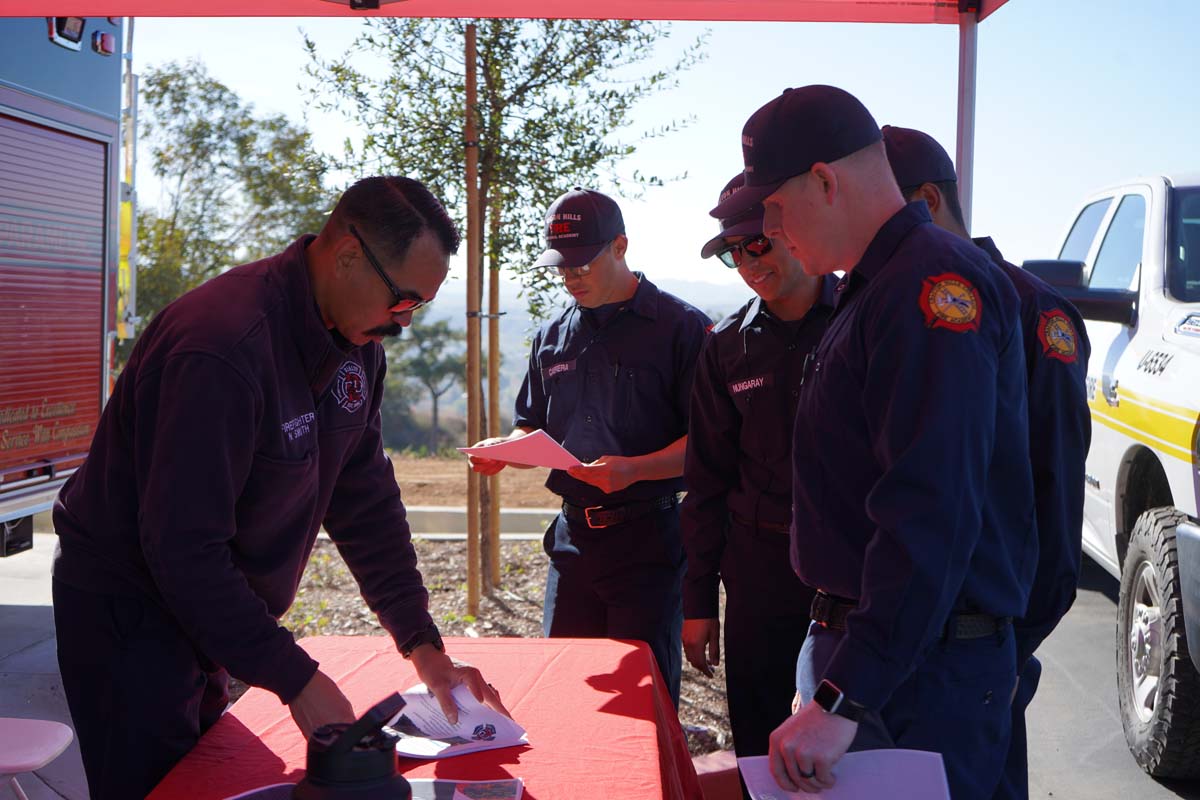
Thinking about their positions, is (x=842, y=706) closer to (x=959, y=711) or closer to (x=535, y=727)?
(x=959, y=711)

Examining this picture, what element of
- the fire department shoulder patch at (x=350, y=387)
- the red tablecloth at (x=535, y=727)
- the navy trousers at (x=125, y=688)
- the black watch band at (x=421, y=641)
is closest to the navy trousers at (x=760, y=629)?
the red tablecloth at (x=535, y=727)

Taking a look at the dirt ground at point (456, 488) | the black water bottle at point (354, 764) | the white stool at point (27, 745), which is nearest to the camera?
the black water bottle at point (354, 764)

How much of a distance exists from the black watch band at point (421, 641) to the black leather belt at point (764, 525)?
101 cm

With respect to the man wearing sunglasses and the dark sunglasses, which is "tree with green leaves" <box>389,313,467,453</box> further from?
the man wearing sunglasses

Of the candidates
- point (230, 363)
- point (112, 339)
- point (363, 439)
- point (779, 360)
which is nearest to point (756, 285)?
point (779, 360)

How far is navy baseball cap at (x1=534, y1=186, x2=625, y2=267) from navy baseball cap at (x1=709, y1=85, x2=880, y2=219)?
1611 mm

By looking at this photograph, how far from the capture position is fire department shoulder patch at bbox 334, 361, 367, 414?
2.17 m

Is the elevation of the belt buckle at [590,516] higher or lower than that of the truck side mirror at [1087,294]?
lower

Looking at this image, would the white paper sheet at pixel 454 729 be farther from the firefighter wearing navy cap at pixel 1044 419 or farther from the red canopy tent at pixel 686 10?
the red canopy tent at pixel 686 10

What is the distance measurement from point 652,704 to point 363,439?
85cm

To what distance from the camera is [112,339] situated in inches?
236

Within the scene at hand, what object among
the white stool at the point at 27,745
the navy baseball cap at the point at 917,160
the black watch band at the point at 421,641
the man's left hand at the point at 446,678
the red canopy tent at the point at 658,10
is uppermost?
Result: the red canopy tent at the point at 658,10

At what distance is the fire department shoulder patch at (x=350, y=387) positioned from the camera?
2168 mm

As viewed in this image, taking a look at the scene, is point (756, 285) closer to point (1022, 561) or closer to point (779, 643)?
point (779, 643)
